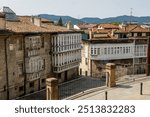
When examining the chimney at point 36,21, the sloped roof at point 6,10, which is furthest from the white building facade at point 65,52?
the sloped roof at point 6,10

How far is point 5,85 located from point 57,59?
11.4m

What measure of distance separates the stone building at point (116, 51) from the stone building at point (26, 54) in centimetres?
905

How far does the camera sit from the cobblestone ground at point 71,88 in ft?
111

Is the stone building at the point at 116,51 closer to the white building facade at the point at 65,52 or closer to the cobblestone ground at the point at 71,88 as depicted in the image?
the white building facade at the point at 65,52

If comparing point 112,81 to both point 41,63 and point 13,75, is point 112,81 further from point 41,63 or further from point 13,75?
point 41,63

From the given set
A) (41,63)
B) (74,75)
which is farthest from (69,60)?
(41,63)

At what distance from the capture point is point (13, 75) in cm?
3203

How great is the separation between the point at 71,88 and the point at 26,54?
7668 mm

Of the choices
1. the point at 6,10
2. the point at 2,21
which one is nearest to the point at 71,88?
the point at 2,21

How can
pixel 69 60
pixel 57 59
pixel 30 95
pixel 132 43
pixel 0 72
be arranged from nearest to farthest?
pixel 0 72
pixel 30 95
pixel 57 59
pixel 69 60
pixel 132 43

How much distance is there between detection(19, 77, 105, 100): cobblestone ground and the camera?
33.8 meters

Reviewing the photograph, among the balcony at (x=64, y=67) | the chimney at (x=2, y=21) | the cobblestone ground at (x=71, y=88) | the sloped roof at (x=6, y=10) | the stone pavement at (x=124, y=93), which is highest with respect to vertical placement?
the sloped roof at (x=6, y=10)

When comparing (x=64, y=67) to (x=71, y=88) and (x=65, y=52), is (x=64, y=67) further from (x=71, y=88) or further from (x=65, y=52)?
(x=71, y=88)

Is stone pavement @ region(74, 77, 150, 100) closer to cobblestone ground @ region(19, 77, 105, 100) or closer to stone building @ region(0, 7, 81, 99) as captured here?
cobblestone ground @ region(19, 77, 105, 100)
